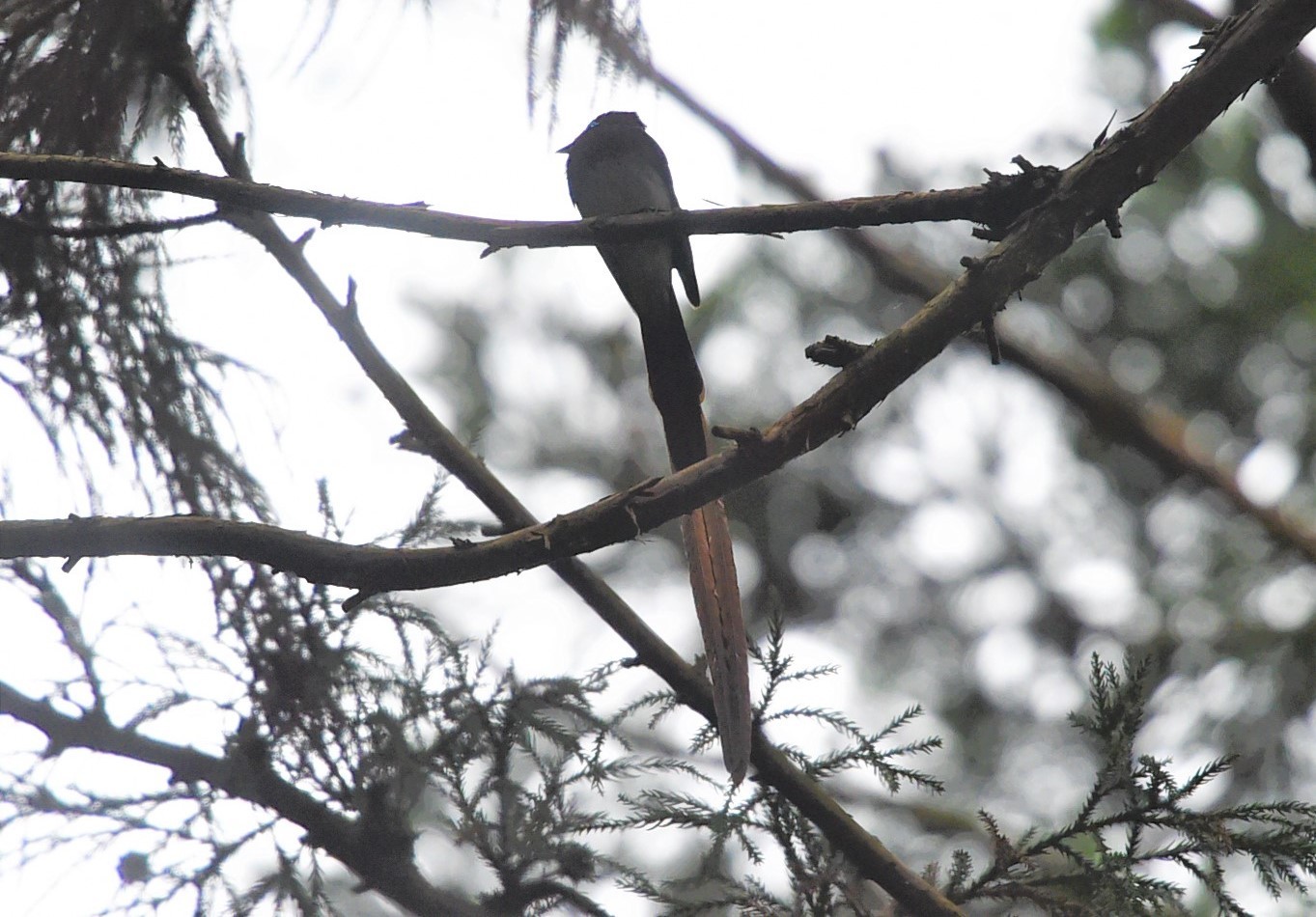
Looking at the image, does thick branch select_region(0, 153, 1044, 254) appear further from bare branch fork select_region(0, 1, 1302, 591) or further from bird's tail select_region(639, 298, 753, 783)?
bird's tail select_region(639, 298, 753, 783)

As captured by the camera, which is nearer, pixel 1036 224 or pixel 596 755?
pixel 1036 224

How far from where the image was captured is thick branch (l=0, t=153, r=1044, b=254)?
1755 millimetres

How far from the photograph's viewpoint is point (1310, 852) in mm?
1916

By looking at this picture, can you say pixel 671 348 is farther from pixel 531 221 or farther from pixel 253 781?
pixel 253 781

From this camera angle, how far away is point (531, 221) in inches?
71.7

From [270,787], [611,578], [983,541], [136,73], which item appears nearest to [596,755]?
[270,787]

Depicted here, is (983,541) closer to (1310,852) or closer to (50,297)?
(1310,852)

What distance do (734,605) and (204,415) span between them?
116 cm

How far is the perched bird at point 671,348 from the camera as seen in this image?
7.04 ft

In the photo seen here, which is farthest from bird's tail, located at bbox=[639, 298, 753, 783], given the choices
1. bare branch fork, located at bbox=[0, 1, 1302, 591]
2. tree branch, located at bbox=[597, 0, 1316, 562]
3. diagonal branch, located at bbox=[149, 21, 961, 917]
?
tree branch, located at bbox=[597, 0, 1316, 562]

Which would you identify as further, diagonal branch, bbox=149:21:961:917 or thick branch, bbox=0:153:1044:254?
diagonal branch, bbox=149:21:961:917

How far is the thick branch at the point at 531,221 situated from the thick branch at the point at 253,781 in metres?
1.06

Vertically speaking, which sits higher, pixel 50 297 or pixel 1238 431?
pixel 1238 431

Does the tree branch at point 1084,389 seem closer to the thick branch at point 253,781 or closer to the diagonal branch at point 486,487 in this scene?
the diagonal branch at point 486,487
